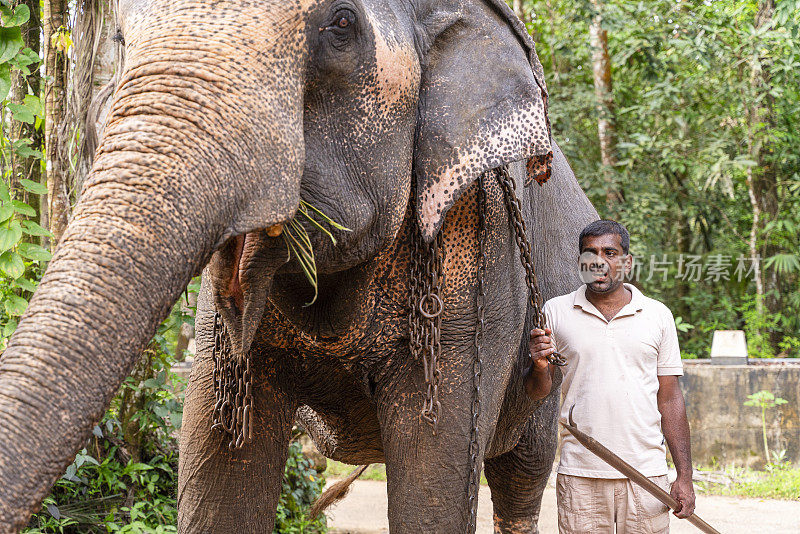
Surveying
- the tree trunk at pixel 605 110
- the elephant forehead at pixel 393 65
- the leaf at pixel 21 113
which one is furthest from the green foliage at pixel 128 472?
the tree trunk at pixel 605 110

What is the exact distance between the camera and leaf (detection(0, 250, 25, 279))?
11.9 ft

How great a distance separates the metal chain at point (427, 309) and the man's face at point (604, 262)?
89cm

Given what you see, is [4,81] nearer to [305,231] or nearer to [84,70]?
[84,70]

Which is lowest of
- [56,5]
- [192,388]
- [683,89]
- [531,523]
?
[531,523]

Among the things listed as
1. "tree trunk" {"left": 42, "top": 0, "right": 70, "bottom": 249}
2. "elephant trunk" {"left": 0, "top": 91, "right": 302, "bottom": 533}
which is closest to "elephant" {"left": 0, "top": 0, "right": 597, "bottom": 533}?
"elephant trunk" {"left": 0, "top": 91, "right": 302, "bottom": 533}

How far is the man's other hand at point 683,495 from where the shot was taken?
340 centimetres

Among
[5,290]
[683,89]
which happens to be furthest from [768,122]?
[5,290]

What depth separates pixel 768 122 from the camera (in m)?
11.1

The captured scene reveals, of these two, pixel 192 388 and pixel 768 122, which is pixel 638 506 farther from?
pixel 768 122

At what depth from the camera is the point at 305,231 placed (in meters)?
2.22

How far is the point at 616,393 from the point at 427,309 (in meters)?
1.04

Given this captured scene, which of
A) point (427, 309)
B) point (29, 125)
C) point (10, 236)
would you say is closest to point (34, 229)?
point (10, 236)

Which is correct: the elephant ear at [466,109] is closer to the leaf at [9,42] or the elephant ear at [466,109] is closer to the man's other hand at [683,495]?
the man's other hand at [683,495]

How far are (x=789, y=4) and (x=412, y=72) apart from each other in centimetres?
753
